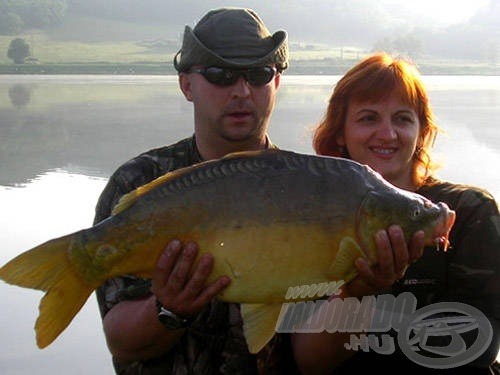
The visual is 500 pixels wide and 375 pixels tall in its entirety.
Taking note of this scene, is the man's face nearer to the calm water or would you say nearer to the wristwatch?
the wristwatch

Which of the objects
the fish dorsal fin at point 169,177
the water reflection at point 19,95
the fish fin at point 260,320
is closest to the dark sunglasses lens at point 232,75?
the fish dorsal fin at point 169,177

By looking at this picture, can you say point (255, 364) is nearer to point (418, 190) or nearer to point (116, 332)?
point (116, 332)

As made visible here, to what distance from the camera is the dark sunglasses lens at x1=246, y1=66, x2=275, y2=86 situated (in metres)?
3.32

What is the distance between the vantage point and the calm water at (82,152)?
466cm

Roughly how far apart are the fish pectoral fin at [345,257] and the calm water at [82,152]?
7.29 feet

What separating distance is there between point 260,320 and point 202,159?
1057 millimetres

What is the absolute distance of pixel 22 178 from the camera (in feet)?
28.3

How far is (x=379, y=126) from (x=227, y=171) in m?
1.12

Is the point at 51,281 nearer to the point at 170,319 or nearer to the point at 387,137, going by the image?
the point at 170,319

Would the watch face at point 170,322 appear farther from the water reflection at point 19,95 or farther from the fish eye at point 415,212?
the water reflection at point 19,95

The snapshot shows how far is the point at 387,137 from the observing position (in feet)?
10.6

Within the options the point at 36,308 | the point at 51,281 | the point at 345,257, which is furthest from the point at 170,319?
the point at 36,308

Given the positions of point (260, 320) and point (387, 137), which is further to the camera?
point (387, 137)

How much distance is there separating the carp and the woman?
0.85 ft
